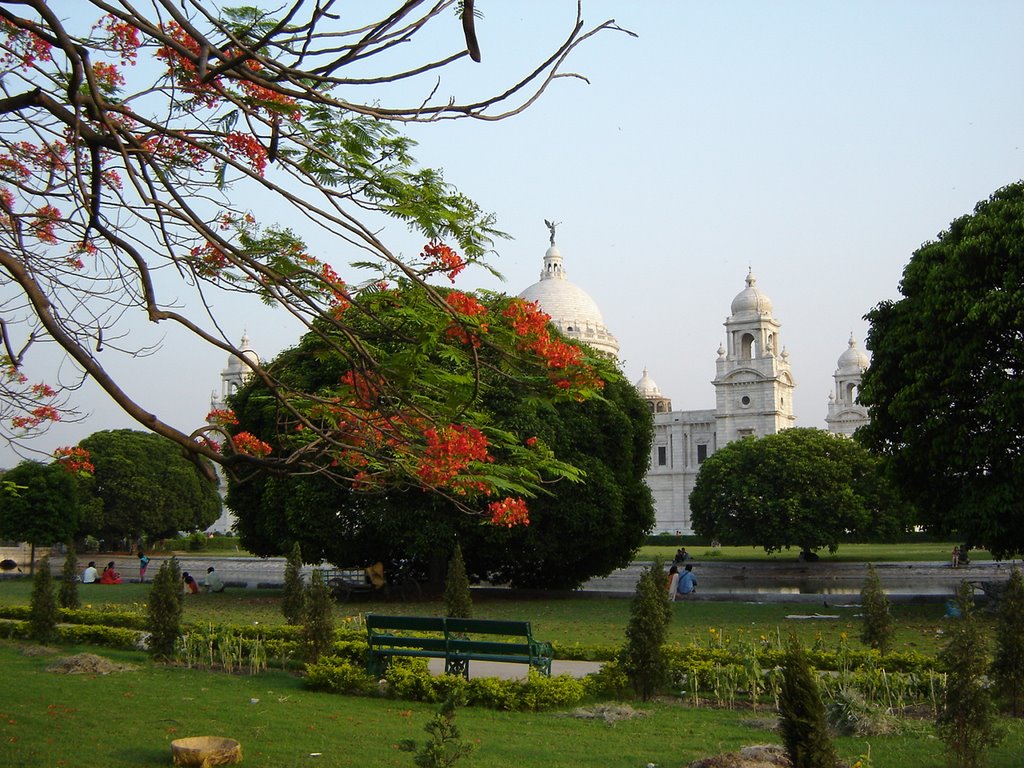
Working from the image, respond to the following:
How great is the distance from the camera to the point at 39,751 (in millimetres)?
7590

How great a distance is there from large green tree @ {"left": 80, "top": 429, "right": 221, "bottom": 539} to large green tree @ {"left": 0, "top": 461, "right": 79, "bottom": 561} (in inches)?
281

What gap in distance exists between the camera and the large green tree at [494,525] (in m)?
23.2

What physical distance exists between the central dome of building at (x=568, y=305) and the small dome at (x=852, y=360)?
19652 millimetres

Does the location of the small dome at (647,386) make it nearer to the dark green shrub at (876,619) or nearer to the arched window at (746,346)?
the arched window at (746,346)

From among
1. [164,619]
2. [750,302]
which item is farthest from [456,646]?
[750,302]

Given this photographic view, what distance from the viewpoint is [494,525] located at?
849 inches

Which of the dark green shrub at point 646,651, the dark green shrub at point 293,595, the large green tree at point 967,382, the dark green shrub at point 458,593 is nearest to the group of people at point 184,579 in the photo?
the dark green shrub at point 293,595

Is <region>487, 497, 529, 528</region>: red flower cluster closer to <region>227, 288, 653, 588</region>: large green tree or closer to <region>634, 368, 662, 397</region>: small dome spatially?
<region>227, 288, 653, 588</region>: large green tree

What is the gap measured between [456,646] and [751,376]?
6574 centimetres

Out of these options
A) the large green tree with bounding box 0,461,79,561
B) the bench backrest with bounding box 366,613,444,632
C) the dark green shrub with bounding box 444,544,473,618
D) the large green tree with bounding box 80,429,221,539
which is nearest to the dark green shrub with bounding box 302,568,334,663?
the bench backrest with bounding box 366,613,444,632

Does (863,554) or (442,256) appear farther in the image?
(863,554)

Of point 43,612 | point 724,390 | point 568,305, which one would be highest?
point 568,305

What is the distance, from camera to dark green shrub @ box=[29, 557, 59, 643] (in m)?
14.7

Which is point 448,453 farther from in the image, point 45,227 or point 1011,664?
point 1011,664
